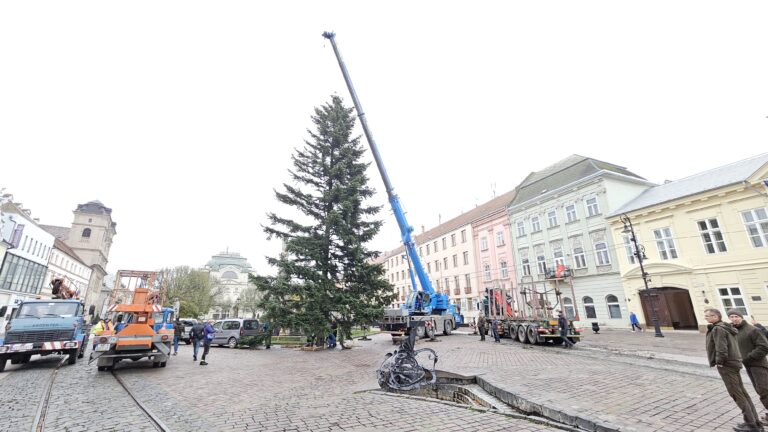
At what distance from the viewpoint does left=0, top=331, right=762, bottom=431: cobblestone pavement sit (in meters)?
5.21

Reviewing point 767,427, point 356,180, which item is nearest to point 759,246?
point 767,427

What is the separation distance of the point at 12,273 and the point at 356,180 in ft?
103

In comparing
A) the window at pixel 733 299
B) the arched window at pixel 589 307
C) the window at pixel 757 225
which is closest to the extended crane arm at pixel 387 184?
the arched window at pixel 589 307

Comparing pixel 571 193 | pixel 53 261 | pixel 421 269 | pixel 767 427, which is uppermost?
pixel 571 193

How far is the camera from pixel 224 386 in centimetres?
847

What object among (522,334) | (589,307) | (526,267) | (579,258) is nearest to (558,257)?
(579,258)

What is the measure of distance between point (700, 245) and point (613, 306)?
283 inches

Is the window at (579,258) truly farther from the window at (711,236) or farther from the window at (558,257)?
the window at (711,236)

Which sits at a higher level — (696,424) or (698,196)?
(698,196)

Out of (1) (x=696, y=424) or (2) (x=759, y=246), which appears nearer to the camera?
(1) (x=696, y=424)

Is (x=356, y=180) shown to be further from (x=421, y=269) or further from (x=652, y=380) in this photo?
(x=652, y=380)

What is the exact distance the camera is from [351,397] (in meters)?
7.02

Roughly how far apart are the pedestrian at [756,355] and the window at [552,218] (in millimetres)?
27388

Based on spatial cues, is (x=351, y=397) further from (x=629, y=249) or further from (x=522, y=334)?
(x=629, y=249)
